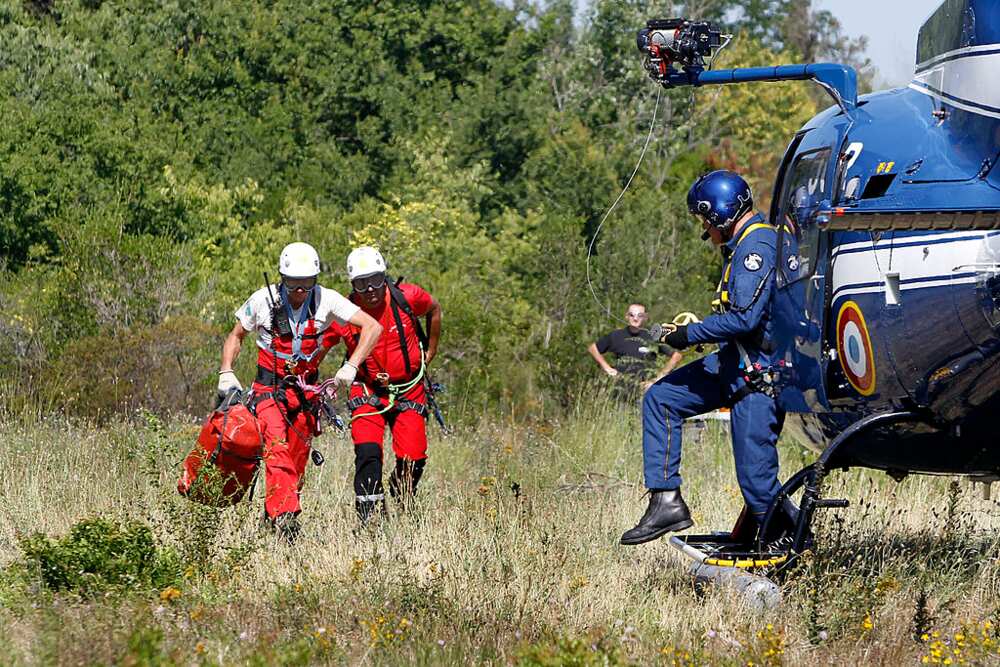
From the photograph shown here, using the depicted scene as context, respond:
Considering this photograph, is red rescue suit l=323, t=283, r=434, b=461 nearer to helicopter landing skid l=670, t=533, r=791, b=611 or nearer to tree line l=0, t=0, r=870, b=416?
helicopter landing skid l=670, t=533, r=791, b=611

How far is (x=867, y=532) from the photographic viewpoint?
9.52 meters

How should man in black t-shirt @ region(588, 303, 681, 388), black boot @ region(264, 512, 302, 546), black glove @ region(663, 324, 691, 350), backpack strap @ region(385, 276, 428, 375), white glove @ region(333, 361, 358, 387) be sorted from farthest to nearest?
man in black t-shirt @ region(588, 303, 681, 388) < backpack strap @ region(385, 276, 428, 375) < white glove @ region(333, 361, 358, 387) < black boot @ region(264, 512, 302, 546) < black glove @ region(663, 324, 691, 350)

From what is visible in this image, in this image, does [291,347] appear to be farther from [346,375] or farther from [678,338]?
[678,338]

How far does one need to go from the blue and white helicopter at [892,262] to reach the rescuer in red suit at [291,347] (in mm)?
2571

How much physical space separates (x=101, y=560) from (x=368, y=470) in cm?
257

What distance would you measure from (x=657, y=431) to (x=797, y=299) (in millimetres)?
1073

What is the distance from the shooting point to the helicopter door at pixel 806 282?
7.32m

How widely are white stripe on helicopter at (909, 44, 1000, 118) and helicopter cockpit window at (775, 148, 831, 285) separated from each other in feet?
3.08

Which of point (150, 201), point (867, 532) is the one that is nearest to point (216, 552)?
point (867, 532)

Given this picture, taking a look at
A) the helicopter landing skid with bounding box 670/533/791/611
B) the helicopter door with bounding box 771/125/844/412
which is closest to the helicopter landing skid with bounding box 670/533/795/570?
the helicopter landing skid with bounding box 670/533/791/611

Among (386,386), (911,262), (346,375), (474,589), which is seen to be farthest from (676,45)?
(386,386)

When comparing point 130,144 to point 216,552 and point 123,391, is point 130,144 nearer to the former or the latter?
point 123,391

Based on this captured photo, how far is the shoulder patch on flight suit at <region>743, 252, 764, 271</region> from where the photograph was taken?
774 cm

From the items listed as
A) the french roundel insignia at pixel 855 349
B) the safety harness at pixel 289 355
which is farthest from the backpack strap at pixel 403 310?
the french roundel insignia at pixel 855 349
